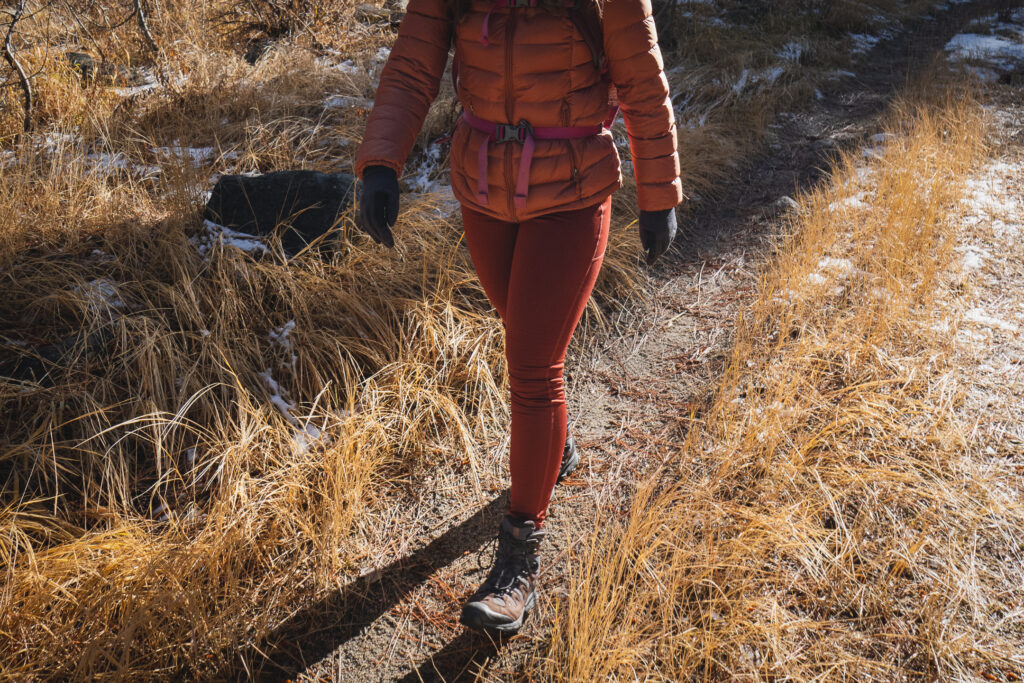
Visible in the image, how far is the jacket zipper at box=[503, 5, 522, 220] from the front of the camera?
1611 mm

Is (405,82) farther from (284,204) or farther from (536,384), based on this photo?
(284,204)

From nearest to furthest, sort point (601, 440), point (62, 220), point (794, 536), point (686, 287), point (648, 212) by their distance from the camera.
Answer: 1. point (648, 212)
2. point (794, 536)
3. point (601, 440)
4. point (62, 220)
5. point (686, 287)

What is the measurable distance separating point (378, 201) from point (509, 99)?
47 centimetres

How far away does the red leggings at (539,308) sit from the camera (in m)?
1.76

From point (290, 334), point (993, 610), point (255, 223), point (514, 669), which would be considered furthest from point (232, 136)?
point (993, 610)

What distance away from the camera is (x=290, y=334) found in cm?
296

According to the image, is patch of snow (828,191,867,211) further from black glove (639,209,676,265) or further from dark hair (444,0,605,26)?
dark hair (444,0,605,26)

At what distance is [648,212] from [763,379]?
148cm

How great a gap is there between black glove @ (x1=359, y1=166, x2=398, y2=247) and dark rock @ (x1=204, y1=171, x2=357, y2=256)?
1.73 meters

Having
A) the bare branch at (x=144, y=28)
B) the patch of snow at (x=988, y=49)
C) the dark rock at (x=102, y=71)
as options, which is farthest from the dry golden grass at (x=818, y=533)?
the patch of snow at (x=988, y=49)

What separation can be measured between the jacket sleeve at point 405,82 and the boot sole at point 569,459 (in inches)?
51.7

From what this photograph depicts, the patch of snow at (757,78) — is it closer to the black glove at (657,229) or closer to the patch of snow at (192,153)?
the patch of snow at (192,153)

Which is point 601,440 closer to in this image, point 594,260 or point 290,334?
point 594,260

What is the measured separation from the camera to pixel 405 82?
1.83m
